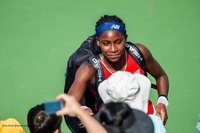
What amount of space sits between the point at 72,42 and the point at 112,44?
8.09 ft

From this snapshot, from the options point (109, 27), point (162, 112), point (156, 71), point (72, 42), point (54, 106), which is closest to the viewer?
point (54, 106)

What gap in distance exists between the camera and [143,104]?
2.16m

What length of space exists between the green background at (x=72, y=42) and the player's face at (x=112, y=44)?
1640mm

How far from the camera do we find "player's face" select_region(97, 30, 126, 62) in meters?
2.67

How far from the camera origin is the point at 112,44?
8.75ft

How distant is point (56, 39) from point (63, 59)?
0.45 m

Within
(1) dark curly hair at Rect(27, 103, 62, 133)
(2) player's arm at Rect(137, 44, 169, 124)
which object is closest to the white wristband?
(2) player's arm at Rect(137, 44, 169, 124)

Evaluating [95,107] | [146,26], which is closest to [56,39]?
[146,26]

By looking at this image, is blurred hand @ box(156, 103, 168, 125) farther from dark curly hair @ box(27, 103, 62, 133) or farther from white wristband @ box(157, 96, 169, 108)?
dark curly hair @ box(27, 103, 62, 133)

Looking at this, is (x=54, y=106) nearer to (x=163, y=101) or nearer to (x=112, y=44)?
(x=112, y=44)

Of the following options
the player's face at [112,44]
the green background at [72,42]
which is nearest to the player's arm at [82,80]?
the player's face at [112,44]

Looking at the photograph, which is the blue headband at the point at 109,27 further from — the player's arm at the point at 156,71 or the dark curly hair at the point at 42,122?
the dark curly hair at the point at 42,122

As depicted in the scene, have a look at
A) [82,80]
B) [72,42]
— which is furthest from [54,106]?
[72,42]

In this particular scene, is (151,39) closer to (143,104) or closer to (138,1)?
(138,1)
